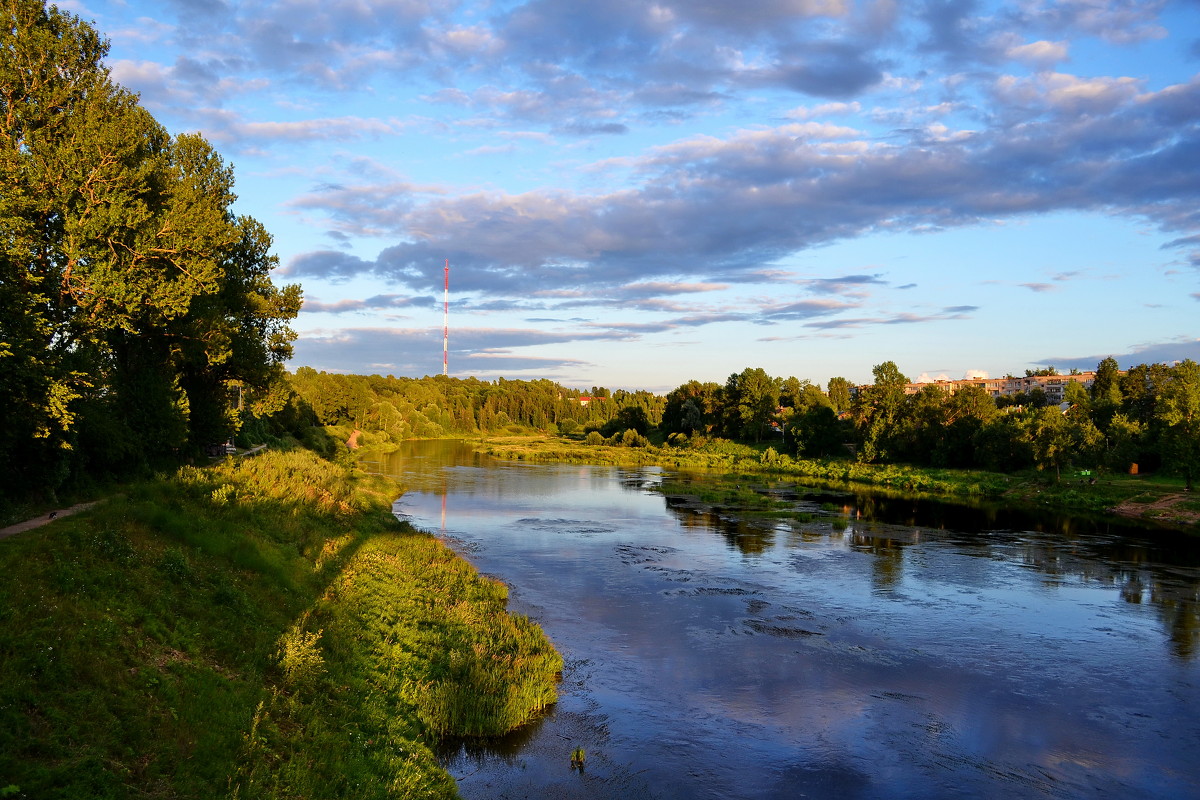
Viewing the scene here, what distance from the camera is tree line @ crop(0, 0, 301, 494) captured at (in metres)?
19.9

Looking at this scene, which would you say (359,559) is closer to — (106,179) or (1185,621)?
(106,179)

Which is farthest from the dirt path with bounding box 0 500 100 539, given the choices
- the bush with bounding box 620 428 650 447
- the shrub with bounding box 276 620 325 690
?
the bush with bounding box 620 428 650 447

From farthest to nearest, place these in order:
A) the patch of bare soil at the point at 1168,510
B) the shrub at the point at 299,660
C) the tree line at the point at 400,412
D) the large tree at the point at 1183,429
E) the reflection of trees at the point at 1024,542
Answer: the tree line at the point at 400,412
the large tree at the point at 1183,429
the patch of bare soil at the point at 1168,510
the reflection of trees at the point at 1024,542
the shrub at the point at 299,660

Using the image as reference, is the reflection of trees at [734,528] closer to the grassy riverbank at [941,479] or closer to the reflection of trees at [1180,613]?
the reflection of trees at [1180,613]

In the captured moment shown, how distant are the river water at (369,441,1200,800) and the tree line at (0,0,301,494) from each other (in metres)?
14.8

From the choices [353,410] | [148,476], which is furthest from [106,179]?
[353,410]

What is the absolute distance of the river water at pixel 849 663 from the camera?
51.2 ft

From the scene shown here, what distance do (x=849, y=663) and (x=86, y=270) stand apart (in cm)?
2827

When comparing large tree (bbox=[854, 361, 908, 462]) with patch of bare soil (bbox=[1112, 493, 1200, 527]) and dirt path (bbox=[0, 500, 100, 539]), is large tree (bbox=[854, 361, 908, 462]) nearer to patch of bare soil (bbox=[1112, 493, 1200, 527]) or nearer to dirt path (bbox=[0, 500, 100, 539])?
patch of bare soil (bbox=[1112, 493, 1200, 527])

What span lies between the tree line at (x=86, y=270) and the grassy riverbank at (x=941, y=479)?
61.6 metres

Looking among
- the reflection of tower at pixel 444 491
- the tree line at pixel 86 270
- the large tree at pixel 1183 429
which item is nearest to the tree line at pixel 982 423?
the large tree at pixel 1183 429

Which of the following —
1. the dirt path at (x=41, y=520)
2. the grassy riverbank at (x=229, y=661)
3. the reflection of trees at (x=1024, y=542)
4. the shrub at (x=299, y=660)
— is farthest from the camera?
the reflection of trees at (x=1024, y=542)

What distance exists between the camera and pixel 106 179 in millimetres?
26781

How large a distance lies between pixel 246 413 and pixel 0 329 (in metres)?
42.5
